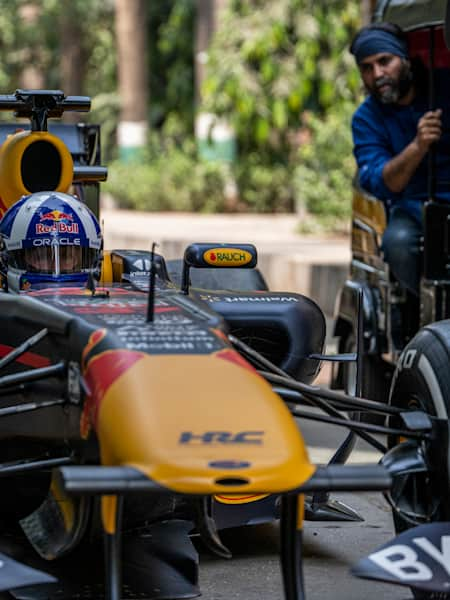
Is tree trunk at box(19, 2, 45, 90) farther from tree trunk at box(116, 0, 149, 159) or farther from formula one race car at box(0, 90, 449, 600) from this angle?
formula one race car at box(0, 90, 449, 600)

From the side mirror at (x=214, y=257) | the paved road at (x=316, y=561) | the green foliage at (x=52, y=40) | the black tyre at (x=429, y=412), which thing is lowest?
the paved road at (x=316, y=561)

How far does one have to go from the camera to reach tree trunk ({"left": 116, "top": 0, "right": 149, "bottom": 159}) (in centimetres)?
2731

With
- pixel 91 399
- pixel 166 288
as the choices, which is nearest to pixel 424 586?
pixel 91 399

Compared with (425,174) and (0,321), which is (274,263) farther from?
(0,321)

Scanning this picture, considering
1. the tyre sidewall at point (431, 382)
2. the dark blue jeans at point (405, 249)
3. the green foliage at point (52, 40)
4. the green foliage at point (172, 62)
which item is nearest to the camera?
the tyre sidewall at point (431, 382)

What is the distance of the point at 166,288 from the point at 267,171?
19723 mm

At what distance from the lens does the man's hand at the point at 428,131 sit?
762 cm

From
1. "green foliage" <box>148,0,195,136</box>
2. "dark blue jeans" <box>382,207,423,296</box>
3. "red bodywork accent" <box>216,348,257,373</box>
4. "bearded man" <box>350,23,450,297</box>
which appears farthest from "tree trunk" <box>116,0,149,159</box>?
"red bodywork accent" <box>216,348,257,373</box>

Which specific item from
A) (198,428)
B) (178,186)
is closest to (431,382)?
(198,428)

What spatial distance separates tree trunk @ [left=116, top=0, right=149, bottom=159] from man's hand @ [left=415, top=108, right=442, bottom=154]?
2016cm

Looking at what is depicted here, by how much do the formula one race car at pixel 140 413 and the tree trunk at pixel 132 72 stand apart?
21275 mm

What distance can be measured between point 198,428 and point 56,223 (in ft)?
5.86

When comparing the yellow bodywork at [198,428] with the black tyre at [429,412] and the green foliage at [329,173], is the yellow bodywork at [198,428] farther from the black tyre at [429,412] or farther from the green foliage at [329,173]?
the green foliage at [329,173]

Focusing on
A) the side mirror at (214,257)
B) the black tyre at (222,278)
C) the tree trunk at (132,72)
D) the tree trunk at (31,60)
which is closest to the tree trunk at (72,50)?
the tree trunk at (132,72)
